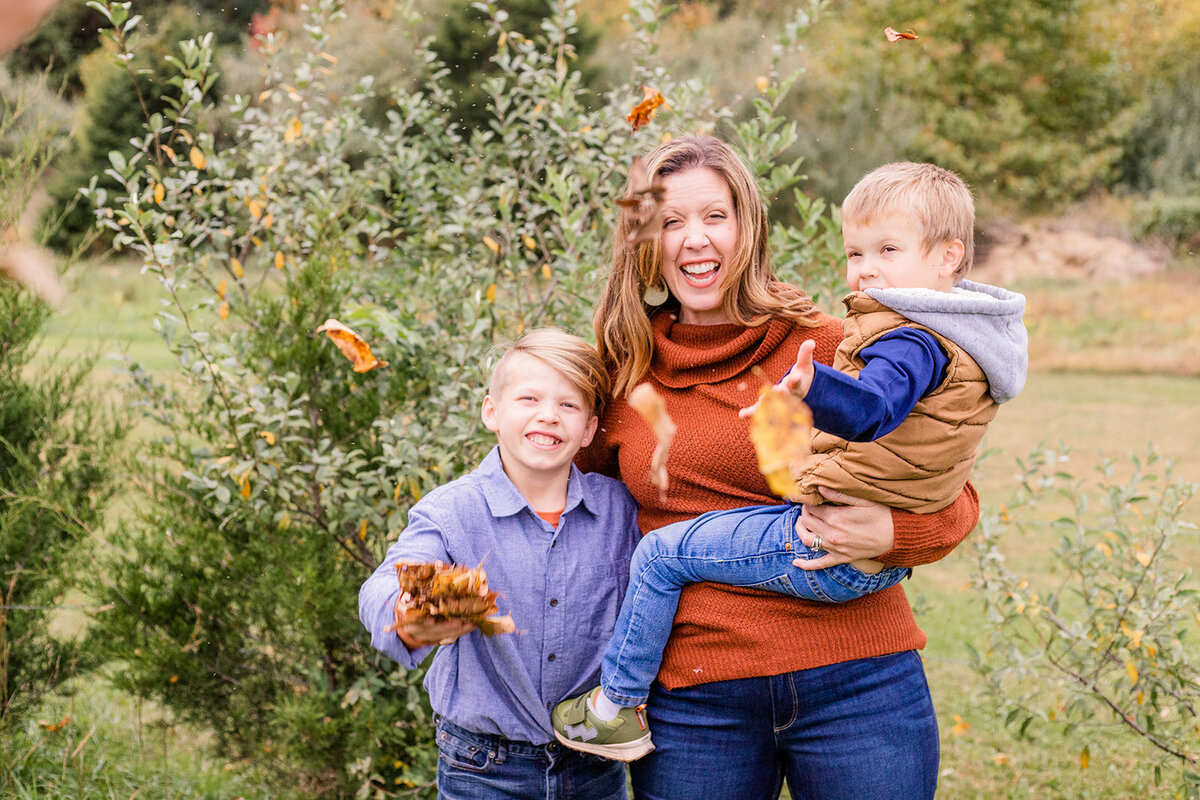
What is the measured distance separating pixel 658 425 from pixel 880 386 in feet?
1.29

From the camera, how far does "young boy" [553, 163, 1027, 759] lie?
169cm

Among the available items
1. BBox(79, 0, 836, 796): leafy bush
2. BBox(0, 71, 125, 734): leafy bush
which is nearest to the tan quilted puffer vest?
BBox(79, 0, 836, 796): leafy bush

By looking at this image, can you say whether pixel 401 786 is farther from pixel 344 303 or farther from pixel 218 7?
pixel 218 7

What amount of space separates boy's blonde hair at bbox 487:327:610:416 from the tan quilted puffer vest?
20.2 inches

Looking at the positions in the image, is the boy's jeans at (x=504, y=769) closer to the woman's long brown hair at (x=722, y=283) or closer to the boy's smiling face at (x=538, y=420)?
the boy's smiling face at (x=538, y=420)

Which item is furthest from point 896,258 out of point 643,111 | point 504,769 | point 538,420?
point 504,769

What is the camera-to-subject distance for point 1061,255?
16.2m

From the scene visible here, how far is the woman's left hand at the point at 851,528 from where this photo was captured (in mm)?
1738

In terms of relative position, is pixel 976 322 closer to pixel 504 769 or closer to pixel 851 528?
pixel 851 528

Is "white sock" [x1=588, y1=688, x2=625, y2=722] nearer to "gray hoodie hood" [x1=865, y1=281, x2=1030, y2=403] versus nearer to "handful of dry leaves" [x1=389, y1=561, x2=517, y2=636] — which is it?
"handful of dry leaves" [x1=389, y1=561, x2=517, y2=636]

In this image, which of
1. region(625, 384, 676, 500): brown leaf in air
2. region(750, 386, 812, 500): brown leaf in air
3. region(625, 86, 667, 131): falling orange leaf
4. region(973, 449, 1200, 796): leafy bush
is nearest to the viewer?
region(750, 386, 812, 500): brown leaf in air

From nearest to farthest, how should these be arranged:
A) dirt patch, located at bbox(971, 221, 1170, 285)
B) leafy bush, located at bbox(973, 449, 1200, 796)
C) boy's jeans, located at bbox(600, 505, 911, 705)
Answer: boy's jeans, located at bbox(600, 505, 911, 705), leafy bush, located at bbox(973, 449, 1200, 796), dirt patch, located at bbox(971, 221, 1170, 285)

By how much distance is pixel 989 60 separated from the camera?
1830 centimetres

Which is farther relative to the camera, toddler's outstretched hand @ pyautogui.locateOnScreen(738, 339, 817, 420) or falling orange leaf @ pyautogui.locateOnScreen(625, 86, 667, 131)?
falling orange leaf @ pyautogui.locateOnScreen(625, 86, 667, 131)
